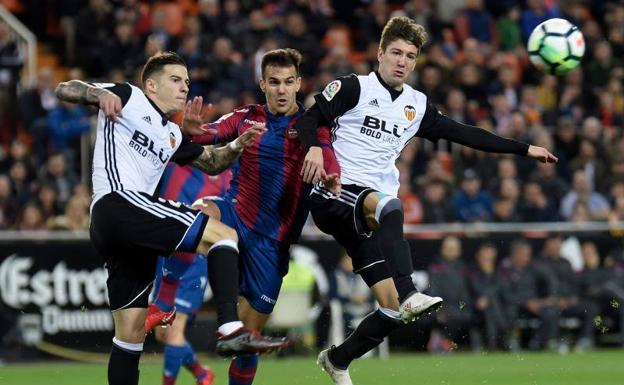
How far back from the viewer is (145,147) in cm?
925

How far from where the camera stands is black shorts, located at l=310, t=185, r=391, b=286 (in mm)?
10195

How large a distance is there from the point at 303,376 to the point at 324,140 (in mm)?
4151

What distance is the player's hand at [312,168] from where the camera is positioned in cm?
948

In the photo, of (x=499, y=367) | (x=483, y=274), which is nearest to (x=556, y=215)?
(x=483, y=274)

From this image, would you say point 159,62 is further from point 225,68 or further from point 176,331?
point 225,68

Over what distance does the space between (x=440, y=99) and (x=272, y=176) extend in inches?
378

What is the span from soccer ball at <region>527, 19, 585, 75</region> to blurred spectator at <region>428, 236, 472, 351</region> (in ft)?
16.5

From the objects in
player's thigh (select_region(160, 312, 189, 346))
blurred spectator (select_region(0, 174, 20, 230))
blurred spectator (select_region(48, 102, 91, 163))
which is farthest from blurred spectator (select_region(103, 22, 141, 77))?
player's thigh (select_region(160, 312, 189, 346))

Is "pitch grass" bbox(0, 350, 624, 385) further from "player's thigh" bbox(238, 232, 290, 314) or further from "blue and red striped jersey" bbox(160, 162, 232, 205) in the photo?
"player's thigh" bbox(238, 232, 290, 314)

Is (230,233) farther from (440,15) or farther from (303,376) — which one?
(440,15)

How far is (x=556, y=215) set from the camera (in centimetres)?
1827

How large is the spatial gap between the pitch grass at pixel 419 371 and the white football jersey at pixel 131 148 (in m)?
4.00

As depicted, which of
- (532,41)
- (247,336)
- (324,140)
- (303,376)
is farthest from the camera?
(303,376)

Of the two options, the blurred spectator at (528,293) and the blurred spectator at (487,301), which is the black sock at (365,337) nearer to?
the blurred spectator at (487,301)
